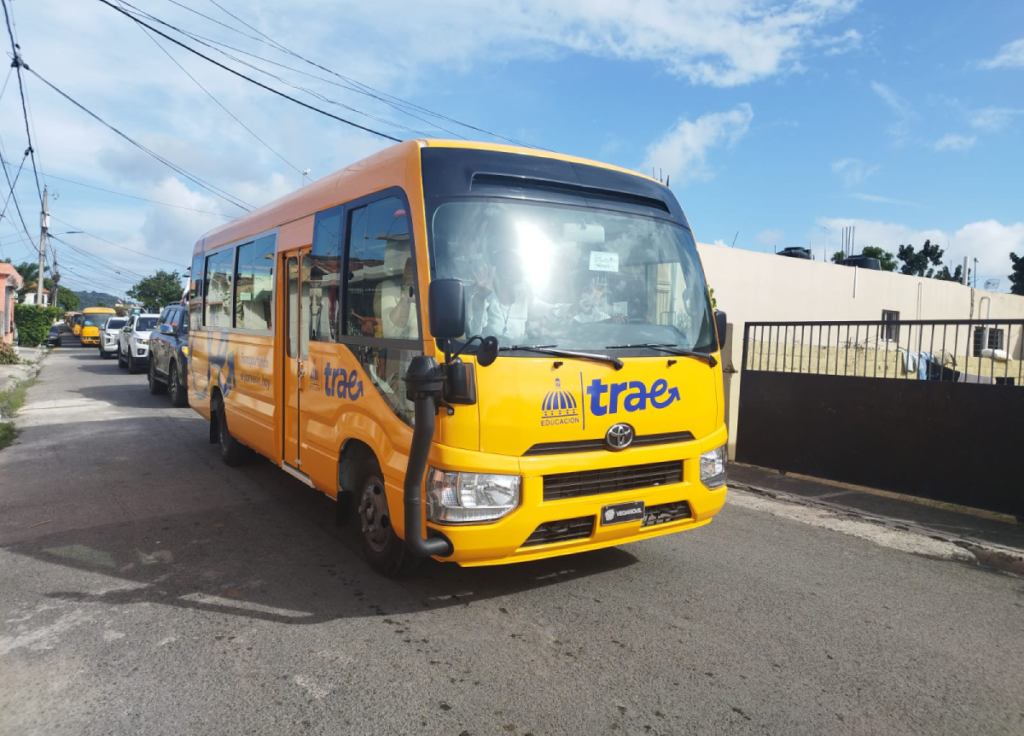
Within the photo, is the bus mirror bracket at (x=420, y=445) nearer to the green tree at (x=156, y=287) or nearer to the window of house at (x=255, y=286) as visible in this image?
the window of house at (x=255, y=286)

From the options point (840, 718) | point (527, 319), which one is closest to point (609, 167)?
point (527, 319)

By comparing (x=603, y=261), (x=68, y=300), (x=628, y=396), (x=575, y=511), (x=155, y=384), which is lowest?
(x=155, y=384)

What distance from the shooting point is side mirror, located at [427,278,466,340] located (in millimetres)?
3727

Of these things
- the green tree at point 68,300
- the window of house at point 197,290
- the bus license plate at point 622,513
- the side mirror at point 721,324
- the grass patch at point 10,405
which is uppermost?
the green tree at point 68,300

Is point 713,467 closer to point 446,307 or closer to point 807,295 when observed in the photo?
point 446,307

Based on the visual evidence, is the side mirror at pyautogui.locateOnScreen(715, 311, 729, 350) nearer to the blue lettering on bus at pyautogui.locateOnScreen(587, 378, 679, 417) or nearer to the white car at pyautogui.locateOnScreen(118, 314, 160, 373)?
the blue lettering on bus at pyautogui.locateOnScreen(587, 378, 679, 417)

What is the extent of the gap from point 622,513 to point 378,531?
1631mm

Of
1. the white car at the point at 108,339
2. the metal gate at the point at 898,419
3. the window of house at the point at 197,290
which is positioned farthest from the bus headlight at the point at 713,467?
the white car at the point at 108,339

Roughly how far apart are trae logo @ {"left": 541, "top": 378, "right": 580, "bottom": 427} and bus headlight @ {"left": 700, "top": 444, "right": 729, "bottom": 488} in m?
1.09

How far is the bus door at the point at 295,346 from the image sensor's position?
599cm

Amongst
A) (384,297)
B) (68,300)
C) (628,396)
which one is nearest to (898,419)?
(628,396)

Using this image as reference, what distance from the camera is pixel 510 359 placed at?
4047mm

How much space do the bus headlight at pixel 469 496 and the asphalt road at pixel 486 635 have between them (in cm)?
67

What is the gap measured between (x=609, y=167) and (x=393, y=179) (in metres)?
1.44
